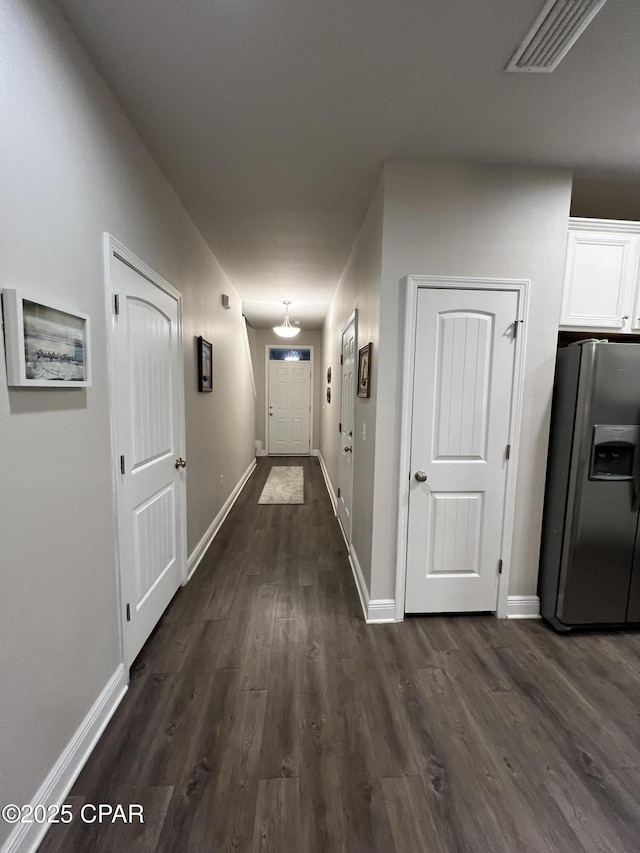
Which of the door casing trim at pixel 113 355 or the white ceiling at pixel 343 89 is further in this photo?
the door casing trim at pixel 113 355

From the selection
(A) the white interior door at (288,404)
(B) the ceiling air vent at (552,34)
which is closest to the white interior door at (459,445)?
(B) the ceiling air vent at (552,34)

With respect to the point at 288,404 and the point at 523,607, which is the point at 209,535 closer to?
the point at 523,607

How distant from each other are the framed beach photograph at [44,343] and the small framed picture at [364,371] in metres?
1.59

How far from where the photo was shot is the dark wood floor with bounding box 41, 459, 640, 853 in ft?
3.76

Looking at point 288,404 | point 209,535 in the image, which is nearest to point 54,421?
point 209,535

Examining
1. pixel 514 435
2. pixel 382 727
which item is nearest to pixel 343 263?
pixel 514 435

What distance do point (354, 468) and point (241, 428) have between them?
2.62m

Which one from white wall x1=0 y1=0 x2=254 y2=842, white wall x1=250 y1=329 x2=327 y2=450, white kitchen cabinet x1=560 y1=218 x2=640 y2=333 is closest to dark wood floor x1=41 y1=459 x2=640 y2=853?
white wall x1=0 y1=0 x2=254 y2=842

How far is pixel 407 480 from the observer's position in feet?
6.98

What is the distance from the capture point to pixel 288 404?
24.4ft

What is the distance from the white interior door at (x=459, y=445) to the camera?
2.06m

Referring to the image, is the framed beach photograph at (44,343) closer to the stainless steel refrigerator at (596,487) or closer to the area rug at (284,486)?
the stainless steel refrigerator at (596,487)

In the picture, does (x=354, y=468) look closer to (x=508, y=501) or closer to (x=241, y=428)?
(x=508, y=501)

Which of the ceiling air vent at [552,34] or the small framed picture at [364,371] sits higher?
the ceiling air vent at [552,34]
